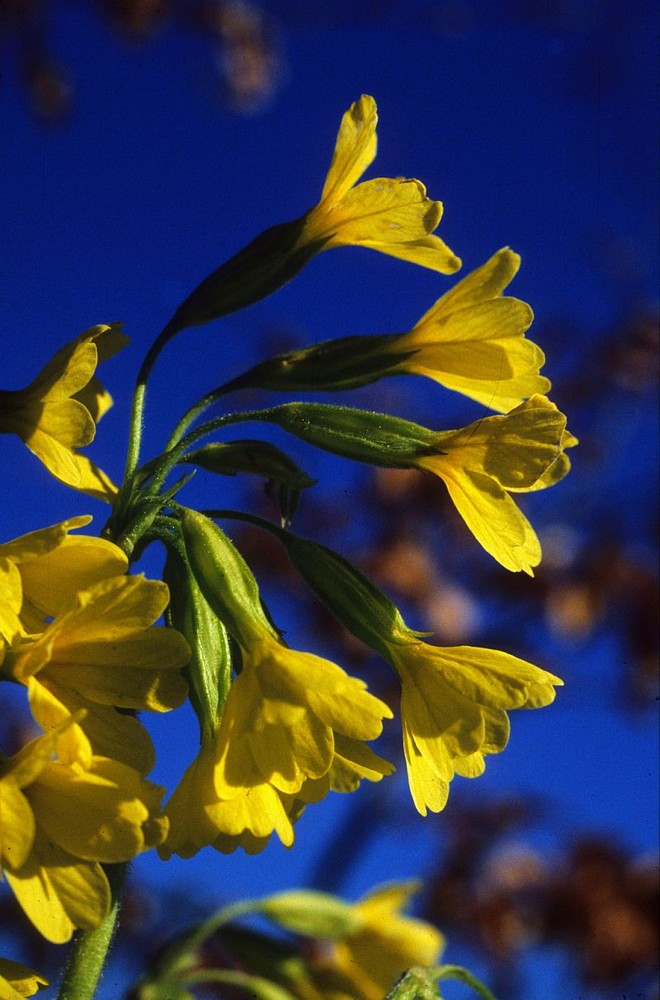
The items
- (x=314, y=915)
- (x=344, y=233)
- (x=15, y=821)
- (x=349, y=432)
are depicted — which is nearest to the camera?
(x=314, y=915)

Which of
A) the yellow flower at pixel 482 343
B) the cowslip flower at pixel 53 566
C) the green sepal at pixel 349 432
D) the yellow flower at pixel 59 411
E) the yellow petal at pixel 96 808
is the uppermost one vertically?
the yellow flower at pixel 482 343

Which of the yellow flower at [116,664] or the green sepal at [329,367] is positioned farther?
the green sepal at [329,367]

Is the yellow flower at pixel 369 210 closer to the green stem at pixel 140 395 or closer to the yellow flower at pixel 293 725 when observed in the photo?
the green stem at pixel 140 395

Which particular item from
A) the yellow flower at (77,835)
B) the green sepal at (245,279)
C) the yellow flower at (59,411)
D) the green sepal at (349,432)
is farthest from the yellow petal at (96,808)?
the green sepal at (245,279)

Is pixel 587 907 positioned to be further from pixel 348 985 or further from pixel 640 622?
pixel 348 985

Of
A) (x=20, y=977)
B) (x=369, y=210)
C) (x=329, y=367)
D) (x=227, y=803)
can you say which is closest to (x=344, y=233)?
(x=369, y=210)

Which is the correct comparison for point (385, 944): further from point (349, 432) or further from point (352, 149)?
point (352, 149)
